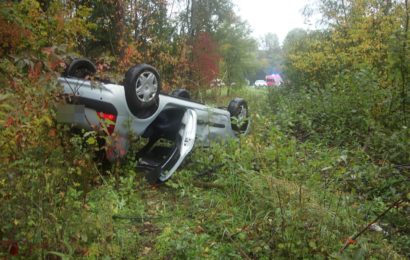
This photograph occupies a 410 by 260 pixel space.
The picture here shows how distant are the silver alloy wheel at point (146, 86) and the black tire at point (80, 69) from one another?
91 centimetres

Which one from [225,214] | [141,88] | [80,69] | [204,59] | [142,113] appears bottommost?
[225,214]

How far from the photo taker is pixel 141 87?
192 inches

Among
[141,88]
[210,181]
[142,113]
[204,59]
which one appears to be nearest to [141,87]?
[141,88]

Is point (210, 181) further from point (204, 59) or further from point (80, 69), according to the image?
point (204, 59)

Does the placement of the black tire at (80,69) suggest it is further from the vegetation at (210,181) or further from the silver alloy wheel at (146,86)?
the silver alloy wheel at (146,86)

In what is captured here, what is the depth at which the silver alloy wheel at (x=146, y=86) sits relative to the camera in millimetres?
4852

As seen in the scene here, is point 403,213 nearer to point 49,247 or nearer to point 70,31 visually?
point 49,247

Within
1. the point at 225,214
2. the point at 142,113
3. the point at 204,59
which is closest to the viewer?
the point at 225,214

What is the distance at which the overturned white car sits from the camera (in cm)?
473

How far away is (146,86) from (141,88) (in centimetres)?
9

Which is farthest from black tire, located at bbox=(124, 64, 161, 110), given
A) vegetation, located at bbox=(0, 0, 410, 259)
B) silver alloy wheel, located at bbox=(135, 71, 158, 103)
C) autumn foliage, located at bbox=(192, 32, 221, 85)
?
autumn foliage, located at bbox=(192, 32, 221, 85)

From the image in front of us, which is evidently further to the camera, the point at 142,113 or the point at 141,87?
the point at 142,113

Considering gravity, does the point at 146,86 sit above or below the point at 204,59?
below

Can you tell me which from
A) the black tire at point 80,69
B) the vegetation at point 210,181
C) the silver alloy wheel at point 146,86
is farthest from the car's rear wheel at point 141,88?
the black tire at point 80,69
